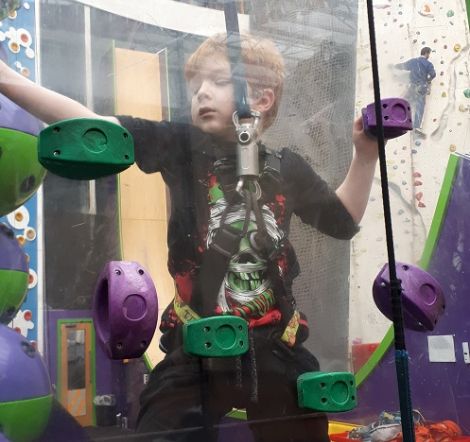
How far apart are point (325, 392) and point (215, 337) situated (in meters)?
0.27

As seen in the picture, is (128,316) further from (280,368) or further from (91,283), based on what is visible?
(280,368)

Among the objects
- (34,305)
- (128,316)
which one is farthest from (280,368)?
(34,305)

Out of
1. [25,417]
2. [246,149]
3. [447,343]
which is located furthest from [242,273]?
[447,343]

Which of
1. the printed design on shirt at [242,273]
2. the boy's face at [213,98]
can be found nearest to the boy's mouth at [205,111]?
the boy's face at [213,98]

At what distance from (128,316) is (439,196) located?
0.97 m

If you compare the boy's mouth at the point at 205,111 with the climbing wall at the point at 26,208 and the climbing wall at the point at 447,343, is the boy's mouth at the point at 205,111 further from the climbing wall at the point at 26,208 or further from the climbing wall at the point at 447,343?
the climbing wall at the point at 447,343

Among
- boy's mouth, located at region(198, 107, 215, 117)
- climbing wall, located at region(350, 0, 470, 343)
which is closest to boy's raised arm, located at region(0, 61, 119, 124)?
boy's mouth, located at region(198, 107, 215, 117)

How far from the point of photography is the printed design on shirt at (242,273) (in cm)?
126

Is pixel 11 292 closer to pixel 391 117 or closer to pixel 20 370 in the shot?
pixel 20 370

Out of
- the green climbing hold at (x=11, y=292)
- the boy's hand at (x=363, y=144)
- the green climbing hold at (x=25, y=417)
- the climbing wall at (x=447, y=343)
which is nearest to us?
the green climbing hold at (x=25, y=417)

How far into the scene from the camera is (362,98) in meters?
1.54

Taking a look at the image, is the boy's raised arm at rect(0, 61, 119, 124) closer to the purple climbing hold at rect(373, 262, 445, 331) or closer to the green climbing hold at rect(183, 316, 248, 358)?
the green climbing hold at rect(183, 316, 248, 358)

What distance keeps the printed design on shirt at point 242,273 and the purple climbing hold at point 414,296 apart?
10.8 inches

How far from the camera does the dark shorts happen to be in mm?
1180
